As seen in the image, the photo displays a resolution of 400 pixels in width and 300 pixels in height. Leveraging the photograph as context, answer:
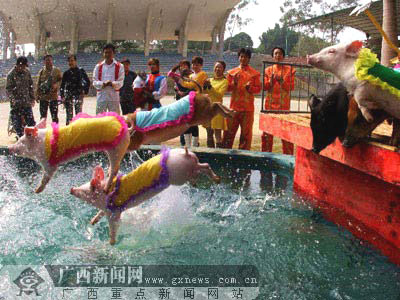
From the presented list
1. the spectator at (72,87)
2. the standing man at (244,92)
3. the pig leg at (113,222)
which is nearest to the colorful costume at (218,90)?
the standing man at (244,92)

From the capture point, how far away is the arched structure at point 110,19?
3172 centimetres

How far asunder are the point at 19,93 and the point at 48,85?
0.64m

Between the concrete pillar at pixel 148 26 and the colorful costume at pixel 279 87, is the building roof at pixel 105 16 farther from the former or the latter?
the colorful costume at pixel 279 87

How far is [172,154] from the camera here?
3570 mm

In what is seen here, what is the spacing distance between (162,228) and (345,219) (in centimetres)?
188

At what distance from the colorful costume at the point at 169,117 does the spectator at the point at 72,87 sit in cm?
626

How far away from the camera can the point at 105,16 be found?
34062mm

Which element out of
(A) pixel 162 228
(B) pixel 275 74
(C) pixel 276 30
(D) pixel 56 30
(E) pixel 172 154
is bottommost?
(A) pixel 162 228

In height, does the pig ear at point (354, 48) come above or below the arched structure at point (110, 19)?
below

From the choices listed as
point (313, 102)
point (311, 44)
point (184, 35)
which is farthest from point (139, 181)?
point (311, 44)

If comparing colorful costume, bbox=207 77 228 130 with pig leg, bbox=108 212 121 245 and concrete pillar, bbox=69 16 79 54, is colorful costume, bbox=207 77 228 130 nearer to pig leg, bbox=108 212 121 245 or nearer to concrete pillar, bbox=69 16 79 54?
pig leg, bbox=108 212 121 245

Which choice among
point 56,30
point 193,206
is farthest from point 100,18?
point 193,206

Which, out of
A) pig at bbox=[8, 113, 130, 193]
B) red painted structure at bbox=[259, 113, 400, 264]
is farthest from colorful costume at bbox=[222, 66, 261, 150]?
pig at bbox=[8, 113, 130, 193]

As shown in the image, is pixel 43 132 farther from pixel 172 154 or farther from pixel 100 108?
pixel 100 108
